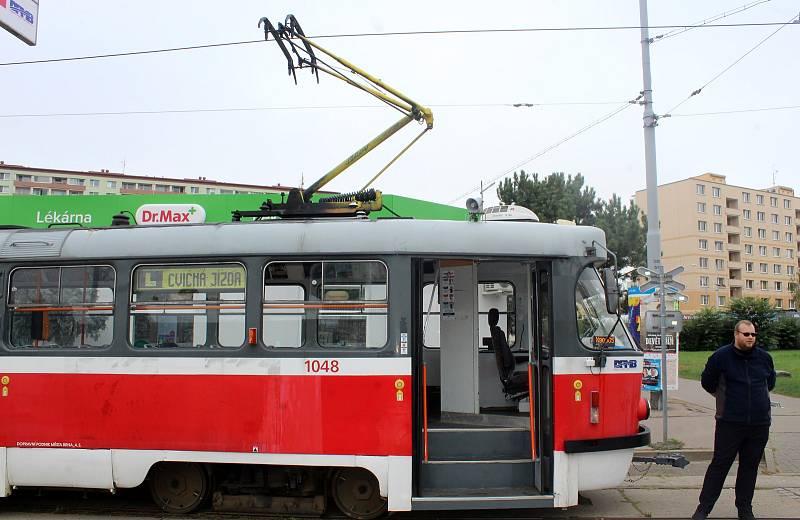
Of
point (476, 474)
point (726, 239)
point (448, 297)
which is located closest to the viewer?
point (476, 474)

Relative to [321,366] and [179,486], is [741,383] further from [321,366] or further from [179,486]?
[179,486]

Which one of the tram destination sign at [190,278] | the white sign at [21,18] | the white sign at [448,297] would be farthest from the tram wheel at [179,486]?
the white sign at [21,18]

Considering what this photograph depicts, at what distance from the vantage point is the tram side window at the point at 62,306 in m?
6.75

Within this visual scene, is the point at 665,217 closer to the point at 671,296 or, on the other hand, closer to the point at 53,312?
the point at 671,296

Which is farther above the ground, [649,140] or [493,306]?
[649,140]

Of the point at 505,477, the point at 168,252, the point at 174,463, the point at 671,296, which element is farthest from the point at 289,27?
the point at 671,296

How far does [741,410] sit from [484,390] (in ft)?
9.00

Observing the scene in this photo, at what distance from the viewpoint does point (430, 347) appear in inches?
338

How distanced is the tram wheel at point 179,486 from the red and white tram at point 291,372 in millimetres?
15

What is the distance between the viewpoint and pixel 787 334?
43.5m

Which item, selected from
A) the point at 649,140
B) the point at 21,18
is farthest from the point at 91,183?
the point at 649,140

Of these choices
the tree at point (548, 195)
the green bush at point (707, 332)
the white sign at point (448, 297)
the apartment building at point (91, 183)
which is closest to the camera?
the white sign at point (448, 297)

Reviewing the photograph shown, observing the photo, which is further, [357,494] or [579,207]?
[579,207]

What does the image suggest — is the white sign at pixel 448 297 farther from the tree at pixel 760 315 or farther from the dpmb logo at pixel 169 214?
the tree at pixel 760 315
